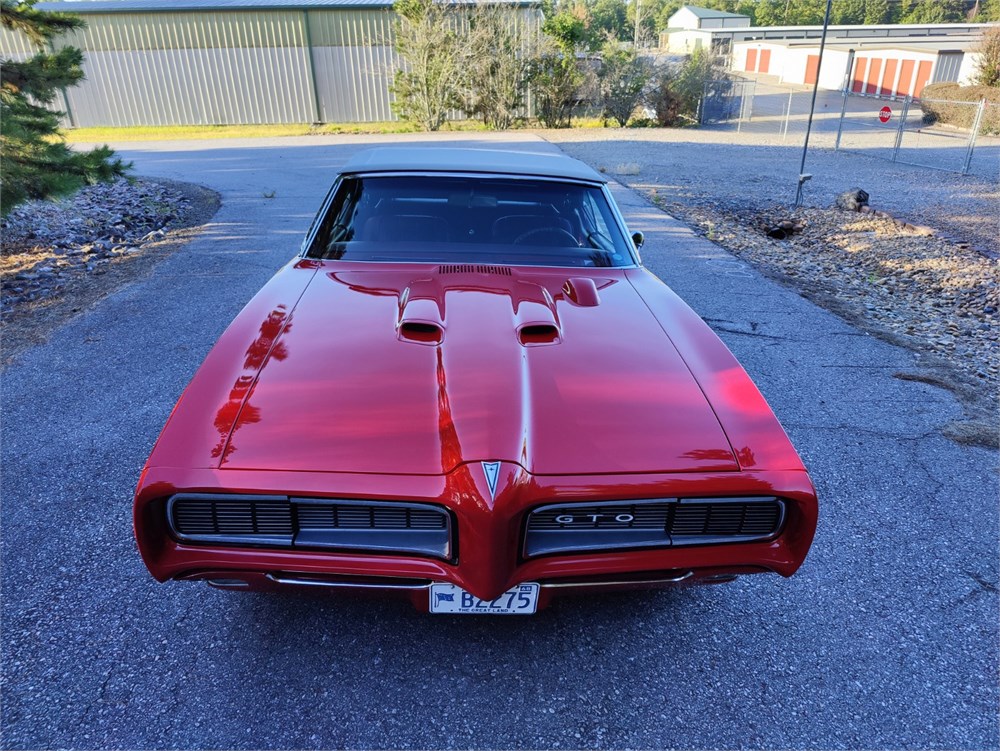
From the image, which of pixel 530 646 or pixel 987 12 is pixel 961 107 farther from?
pixel 987 12

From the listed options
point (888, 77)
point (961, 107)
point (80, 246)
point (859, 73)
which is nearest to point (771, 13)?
point (859, 73)

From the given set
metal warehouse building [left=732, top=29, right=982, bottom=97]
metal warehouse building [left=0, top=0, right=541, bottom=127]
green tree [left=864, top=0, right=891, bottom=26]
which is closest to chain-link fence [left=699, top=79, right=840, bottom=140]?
metal warehouse building [left=732, top=29, right=982, bottom=97]

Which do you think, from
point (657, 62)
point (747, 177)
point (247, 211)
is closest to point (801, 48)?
point (657, 62)

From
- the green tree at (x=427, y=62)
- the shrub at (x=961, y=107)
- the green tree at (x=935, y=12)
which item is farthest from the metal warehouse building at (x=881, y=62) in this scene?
the green tree at (x=935, y=12)

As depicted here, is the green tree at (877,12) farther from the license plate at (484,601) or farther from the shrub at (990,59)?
the license plate at (484,601)

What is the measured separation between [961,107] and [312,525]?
27188 millimetres

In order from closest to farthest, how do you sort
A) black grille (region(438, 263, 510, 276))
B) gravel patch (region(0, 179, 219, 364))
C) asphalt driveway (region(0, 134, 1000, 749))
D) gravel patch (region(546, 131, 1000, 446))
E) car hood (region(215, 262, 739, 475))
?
car hood (region(215, 262, 739, 475)) < asphalt driveway (region(0, 134, 1000, 749)) < black grille (region(438, 263, 510, 276)) < gravel patch (region(546, 131, 1000, 446)) < gravel patch (region(0, 179, 219, 364))

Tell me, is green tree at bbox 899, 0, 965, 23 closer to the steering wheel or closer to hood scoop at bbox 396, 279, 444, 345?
the steering wheel

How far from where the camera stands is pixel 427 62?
20891 mm

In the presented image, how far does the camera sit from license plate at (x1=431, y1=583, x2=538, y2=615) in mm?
1966

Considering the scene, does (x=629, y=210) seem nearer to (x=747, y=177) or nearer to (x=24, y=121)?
(x=747, y=177)

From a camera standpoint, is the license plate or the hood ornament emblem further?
the license plate

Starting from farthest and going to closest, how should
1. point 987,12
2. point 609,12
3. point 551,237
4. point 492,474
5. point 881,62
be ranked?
point 609,12
point 987,12
point 881,62
point 551,237
point 492,474

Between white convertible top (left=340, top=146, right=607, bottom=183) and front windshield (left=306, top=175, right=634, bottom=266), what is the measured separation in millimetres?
60
